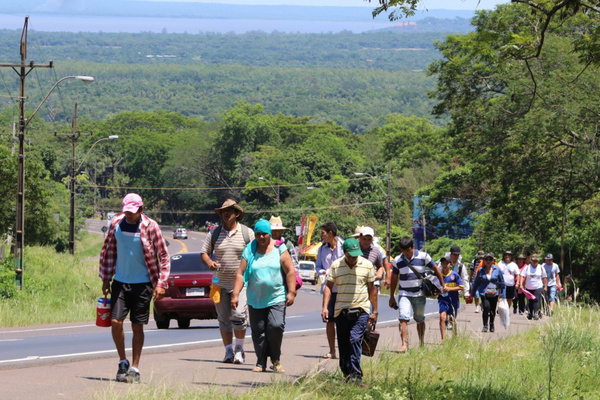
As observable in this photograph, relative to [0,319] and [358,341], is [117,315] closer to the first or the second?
[358,341]

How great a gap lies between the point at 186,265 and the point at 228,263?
6.87 m

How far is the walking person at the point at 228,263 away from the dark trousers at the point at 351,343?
1542 millimetres

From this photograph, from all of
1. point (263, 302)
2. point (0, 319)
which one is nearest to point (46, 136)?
point (0, 319)

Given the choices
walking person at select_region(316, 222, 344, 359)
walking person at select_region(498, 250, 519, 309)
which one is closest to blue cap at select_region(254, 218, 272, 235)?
walking person at select_region(316, 222, 344, 359)

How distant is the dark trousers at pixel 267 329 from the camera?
10969 mm

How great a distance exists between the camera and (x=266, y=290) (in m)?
11.0

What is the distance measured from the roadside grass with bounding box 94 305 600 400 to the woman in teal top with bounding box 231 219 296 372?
28.0 inches

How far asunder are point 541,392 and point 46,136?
156m

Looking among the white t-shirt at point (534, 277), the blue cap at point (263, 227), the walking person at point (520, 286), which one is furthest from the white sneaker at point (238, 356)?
the white t-shirt at point (534, 277)

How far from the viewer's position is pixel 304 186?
113188 millimetres

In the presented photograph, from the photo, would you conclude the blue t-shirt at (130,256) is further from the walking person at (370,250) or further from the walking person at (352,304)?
the walking person at (370,250)

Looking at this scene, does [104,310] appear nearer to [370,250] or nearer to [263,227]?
[263,227]

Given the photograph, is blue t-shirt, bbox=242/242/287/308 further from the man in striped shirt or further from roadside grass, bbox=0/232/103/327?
roadside grass, bbox=0/232/103/327

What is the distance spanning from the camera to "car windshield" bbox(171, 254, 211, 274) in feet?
60.8
